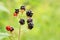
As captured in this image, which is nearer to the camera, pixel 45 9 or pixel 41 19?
pixel 41 19

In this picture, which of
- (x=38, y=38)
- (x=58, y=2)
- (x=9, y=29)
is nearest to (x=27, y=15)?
(x=9, y=29)

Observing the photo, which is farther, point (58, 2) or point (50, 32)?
point (58, 2)

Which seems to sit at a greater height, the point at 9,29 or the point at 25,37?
the point at 9,29

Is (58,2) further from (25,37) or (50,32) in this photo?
(25,37)

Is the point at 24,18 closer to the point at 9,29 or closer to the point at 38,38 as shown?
the point at 9,29

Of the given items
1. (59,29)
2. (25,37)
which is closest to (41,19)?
(59,29)

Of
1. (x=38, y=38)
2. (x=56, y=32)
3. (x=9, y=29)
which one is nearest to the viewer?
(x=9, y=29)

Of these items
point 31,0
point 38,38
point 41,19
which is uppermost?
point 31,0

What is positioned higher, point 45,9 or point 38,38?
point 45,9

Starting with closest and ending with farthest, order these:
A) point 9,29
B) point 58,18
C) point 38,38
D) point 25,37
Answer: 1. point 9,29
2. point 25,37
3. point 38,38
4. point 58,18
